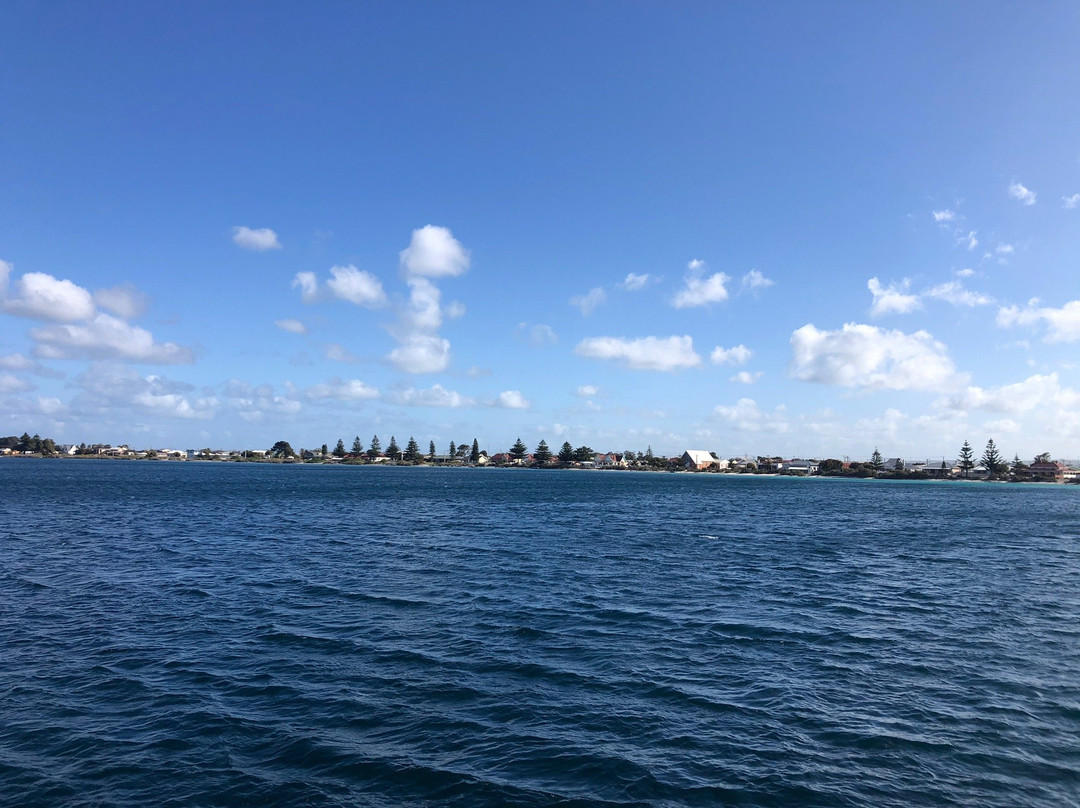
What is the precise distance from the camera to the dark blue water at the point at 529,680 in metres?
13.4

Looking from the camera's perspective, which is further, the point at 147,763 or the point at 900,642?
the point at 900,642

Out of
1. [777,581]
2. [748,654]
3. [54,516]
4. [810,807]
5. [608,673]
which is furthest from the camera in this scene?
[54,516]

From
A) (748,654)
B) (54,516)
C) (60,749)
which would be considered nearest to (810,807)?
(748,654)

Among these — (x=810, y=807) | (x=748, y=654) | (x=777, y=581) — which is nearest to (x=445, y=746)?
(x=810, y=807)

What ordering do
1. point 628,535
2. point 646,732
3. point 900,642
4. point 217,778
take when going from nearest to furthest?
point 217,778 < point 646,732 < point 900,642 < point 628,535

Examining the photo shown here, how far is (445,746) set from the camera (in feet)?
48.5

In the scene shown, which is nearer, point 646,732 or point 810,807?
point 810,807

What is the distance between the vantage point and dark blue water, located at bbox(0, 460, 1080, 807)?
1335 centimetres

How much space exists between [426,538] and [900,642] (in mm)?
36392

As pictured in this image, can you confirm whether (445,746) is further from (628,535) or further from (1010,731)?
(628,535)

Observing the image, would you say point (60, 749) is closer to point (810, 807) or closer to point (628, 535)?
point (810, 807)

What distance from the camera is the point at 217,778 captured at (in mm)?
13219

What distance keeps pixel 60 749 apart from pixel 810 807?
54.8ft

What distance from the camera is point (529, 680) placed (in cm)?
1906
